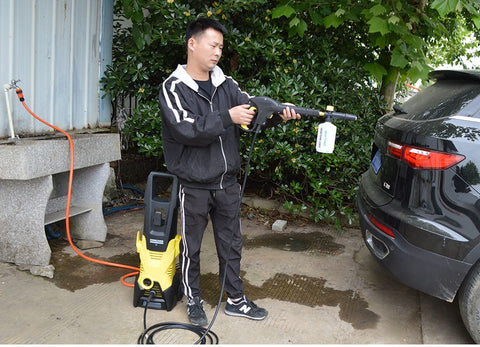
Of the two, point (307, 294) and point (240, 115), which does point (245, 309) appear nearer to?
point (307, 294)

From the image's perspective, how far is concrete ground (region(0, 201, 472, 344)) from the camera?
301 centimetres

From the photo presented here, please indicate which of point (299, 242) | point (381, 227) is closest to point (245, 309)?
point (381, 227)

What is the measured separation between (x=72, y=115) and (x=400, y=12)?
10.3ft

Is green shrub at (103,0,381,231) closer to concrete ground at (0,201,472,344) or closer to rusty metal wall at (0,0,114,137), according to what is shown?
rusty metal wall at (0,0,114,137)

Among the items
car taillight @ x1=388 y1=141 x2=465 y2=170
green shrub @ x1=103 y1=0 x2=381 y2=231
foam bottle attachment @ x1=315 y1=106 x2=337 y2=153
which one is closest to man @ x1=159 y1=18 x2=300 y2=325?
foam bottle attachment @ x1=315 y1=106 x2=337 y2=153

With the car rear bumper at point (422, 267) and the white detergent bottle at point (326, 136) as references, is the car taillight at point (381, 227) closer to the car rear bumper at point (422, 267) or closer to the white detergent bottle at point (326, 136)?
the car rear bumper at point (422, 267)

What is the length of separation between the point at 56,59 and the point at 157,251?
6.65ft

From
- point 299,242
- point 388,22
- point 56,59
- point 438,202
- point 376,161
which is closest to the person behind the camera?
point 438,202

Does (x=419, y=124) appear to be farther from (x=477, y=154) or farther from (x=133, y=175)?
(x=133, y=175)

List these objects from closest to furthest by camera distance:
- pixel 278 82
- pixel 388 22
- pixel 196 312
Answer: pixel 196 312, pixel 388 22, pixel 278 82

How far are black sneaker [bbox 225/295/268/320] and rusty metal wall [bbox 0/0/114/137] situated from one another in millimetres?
2159

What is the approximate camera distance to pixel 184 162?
3.05 metres

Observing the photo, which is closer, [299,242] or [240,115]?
[240,115]

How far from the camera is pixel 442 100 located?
302 centimetres
